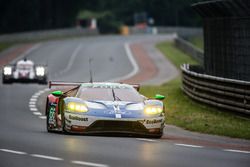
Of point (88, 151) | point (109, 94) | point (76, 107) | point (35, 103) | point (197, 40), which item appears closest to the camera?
point (88, 151)

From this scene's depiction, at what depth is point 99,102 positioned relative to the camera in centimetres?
1642

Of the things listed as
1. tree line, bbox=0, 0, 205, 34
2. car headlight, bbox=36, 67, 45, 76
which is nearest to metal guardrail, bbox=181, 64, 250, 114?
car headlight, bbox=36, 67, 45, 76

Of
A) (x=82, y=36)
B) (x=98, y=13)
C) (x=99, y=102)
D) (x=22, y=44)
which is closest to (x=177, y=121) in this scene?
(x=99, y=102)

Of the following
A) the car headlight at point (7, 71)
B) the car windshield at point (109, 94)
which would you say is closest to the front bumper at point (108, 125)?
the car windshield at point (109, 94)

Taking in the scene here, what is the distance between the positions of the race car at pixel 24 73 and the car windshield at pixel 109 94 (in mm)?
23716

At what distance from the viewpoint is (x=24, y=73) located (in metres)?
41.2

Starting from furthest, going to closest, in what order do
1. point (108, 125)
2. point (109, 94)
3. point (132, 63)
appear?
1. point (132, 63)
2. point (109, 94)
3. point (108, 125)

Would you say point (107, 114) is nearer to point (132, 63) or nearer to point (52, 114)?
point (52, 114)

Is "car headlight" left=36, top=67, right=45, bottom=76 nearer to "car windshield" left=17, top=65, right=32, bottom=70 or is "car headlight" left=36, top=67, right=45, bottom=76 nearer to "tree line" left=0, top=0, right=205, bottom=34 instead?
"car windshield" left=17, top=65, right=32, bottom=70

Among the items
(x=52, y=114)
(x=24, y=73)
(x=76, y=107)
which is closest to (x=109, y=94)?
(x=76, y=107)

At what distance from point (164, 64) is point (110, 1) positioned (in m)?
85.9

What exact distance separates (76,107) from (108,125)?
2.45ft

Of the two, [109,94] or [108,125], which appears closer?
[108,125]

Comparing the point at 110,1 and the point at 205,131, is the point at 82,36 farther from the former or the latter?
the point at 205,131
